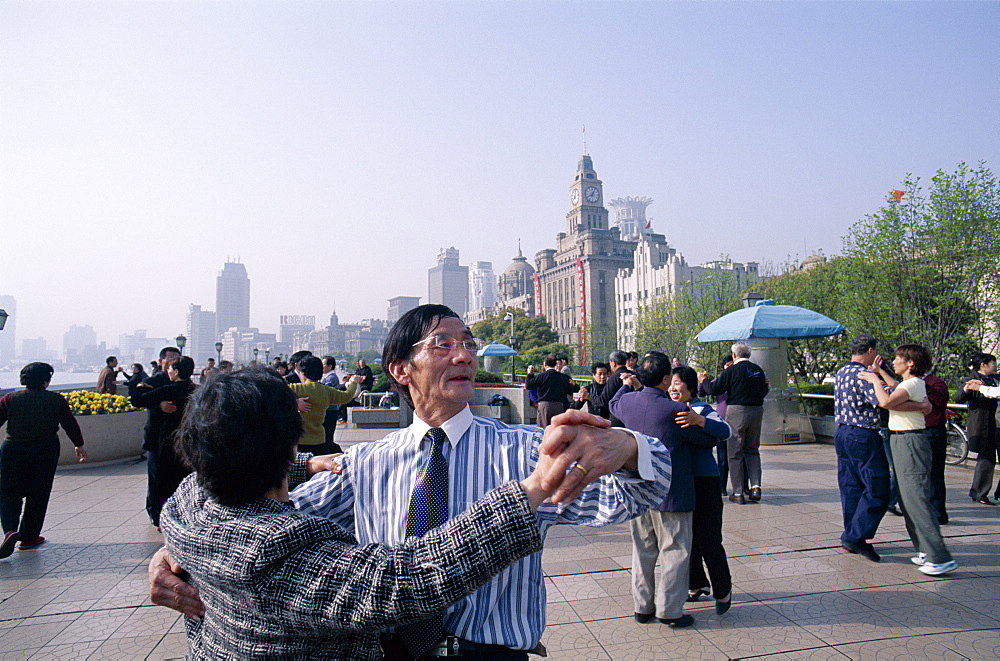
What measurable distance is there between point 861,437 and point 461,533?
17.4 ft

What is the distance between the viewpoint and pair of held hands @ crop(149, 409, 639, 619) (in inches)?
46.4

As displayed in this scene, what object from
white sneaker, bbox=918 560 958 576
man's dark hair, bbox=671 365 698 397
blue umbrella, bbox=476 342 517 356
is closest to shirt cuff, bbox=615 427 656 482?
man's dark hair, bbox=671 365 698 397

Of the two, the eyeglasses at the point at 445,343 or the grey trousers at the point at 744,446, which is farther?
the grey trousers at the point at 744,446

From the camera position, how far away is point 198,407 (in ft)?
4.67

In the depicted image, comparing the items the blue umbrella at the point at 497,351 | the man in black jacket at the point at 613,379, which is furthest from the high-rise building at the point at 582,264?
the man in black jacket at the point at 613,379

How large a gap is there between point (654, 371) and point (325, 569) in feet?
11.6

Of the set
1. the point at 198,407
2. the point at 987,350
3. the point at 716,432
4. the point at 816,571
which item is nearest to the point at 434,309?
the point at 198,407

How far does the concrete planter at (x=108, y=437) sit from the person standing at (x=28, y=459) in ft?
15.0

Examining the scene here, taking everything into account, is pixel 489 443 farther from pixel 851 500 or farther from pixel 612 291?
pixel 612 291

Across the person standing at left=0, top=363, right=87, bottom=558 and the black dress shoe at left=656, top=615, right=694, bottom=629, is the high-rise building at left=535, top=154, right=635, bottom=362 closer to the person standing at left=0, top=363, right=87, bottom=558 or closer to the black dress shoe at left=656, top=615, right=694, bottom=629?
the person standing at left=0, top=363, right=87, bottom=558

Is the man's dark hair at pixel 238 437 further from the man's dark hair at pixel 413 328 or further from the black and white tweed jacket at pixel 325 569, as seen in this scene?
the man's dark hair at pixel 413 328

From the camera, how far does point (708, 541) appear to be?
4145 mm

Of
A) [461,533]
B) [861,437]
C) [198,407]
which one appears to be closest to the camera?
[461,533]

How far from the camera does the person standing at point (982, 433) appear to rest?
6.87 m
